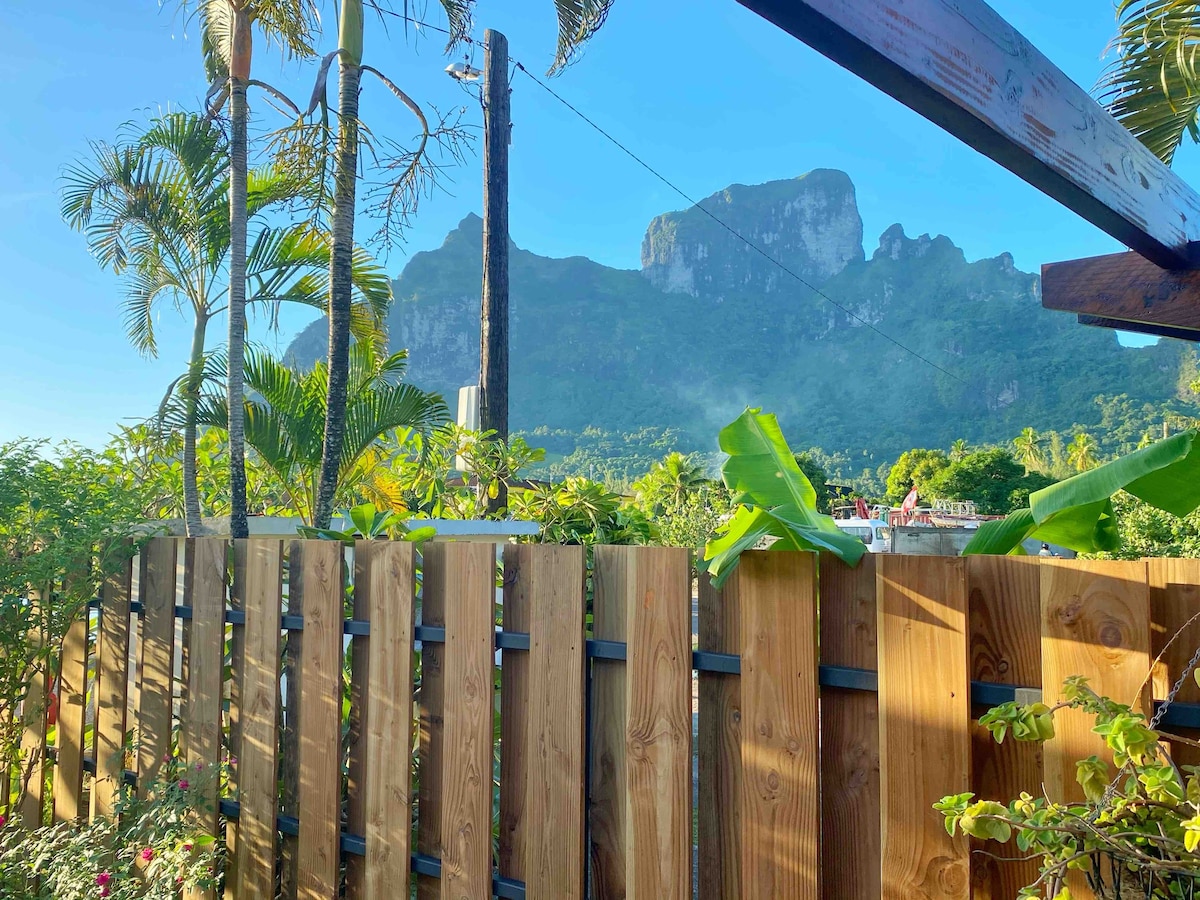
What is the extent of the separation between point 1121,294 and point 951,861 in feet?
6.44

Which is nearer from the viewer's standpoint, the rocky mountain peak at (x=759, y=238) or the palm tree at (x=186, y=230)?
the palm tree at (x=186, y=230)

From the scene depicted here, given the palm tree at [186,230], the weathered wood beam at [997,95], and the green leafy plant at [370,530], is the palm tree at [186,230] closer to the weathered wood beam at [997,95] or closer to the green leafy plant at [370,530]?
the green leafy plant at [370,530]

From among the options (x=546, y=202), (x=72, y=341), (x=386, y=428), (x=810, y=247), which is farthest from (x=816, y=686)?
(x=546, y=202)

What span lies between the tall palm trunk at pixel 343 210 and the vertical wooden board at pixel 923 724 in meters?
4.53

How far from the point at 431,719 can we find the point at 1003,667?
1291 millimetres

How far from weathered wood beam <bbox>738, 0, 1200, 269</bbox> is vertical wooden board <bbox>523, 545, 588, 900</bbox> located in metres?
1.04

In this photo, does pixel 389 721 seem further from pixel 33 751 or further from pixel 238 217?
pixel 238 217

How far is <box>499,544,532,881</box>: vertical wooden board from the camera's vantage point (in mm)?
1738

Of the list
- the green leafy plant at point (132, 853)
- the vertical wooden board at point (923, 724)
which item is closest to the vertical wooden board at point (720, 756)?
the vertical wooden board at point (923, 724)

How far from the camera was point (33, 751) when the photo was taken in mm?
2906

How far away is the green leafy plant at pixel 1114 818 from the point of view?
0.88m

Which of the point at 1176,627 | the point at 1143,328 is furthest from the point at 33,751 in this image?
the point at 1143,328

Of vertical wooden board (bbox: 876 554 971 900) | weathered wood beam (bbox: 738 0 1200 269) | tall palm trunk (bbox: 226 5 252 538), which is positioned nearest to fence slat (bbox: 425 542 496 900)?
vertical wooden board (bbox: 876 554 971 900)

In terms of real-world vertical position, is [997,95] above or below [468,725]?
above
